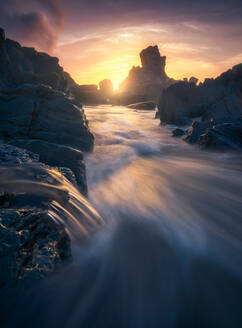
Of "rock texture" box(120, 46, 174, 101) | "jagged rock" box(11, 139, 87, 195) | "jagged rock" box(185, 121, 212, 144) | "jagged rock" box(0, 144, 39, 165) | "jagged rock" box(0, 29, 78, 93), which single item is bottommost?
"jagged rock" box(185, 121, 212, 144)

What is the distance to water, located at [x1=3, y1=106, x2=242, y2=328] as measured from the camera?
115cm

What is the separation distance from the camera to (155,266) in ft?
5.12

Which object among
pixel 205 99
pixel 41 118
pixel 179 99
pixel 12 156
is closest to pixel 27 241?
pixel 12 156

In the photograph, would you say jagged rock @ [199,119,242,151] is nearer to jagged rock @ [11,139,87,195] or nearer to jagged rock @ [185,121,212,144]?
jagged rock @ [185,121,212,144]

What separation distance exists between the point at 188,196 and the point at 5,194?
247 centimetres

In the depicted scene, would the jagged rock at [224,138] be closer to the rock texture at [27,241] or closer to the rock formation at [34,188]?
the rock formation at [34,188]

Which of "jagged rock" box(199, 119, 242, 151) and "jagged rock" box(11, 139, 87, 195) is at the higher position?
"jagged rock" box(11, 139, 87, 195)

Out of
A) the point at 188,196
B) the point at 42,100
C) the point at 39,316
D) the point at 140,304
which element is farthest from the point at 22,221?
the point at 42,100

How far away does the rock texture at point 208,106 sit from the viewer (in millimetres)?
6004

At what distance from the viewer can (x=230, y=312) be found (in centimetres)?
126

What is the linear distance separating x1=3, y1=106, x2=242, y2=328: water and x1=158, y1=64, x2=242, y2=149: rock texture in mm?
3432

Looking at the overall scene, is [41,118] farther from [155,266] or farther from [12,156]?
[155,266]

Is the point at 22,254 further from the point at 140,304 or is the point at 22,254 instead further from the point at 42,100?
the point at 42,100

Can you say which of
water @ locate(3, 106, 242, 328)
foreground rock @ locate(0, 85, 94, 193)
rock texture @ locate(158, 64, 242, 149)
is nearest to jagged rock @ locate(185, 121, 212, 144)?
rock texture @ locate(158, 64, 242, 149)
